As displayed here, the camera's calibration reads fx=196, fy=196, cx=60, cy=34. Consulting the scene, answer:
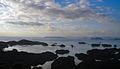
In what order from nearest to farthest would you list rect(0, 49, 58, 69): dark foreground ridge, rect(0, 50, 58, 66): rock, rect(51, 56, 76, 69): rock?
rect(51, 56, 76, 69): rock → rect(0, 49, 58, 69): dark foreground ridge → rect(0, 50, 58, 66): rock

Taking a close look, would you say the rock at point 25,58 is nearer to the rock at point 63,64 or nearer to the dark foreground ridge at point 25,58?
the dark foreground ridge at point 25,58

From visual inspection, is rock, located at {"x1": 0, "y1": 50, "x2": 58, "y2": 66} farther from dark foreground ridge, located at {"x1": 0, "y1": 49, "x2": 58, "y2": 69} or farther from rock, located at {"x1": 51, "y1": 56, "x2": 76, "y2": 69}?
rock, located at {"x1": 51, "y1": 56, "x2": 76, "y2": 69}

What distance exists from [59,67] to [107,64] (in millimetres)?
15176

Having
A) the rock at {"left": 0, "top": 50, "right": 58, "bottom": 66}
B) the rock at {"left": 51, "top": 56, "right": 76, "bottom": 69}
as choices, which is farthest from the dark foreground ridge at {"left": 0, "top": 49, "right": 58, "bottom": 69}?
the rock at {"left": 51, "top": 56, "right": 76, "bottom": 69}

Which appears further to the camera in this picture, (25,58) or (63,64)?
(25,58)

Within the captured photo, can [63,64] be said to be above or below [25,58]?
below

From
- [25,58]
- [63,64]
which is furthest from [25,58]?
[63,64]

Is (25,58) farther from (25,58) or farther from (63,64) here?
(63,64)

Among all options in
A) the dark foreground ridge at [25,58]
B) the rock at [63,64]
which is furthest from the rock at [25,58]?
the rock at [63,64]

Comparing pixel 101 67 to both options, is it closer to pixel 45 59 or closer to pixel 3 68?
pixel 45 59

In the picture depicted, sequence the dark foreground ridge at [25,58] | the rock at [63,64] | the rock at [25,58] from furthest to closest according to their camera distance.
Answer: the rock at [25,58]
the dark foreground ridge at [25,58]
the rock at [63,64]

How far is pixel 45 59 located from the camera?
2933 inches

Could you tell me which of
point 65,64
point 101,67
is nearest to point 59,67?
point 65,64

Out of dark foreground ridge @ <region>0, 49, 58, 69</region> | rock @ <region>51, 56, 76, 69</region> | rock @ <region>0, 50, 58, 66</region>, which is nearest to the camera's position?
rock @ <region>51, 56, 76, 69</region>
